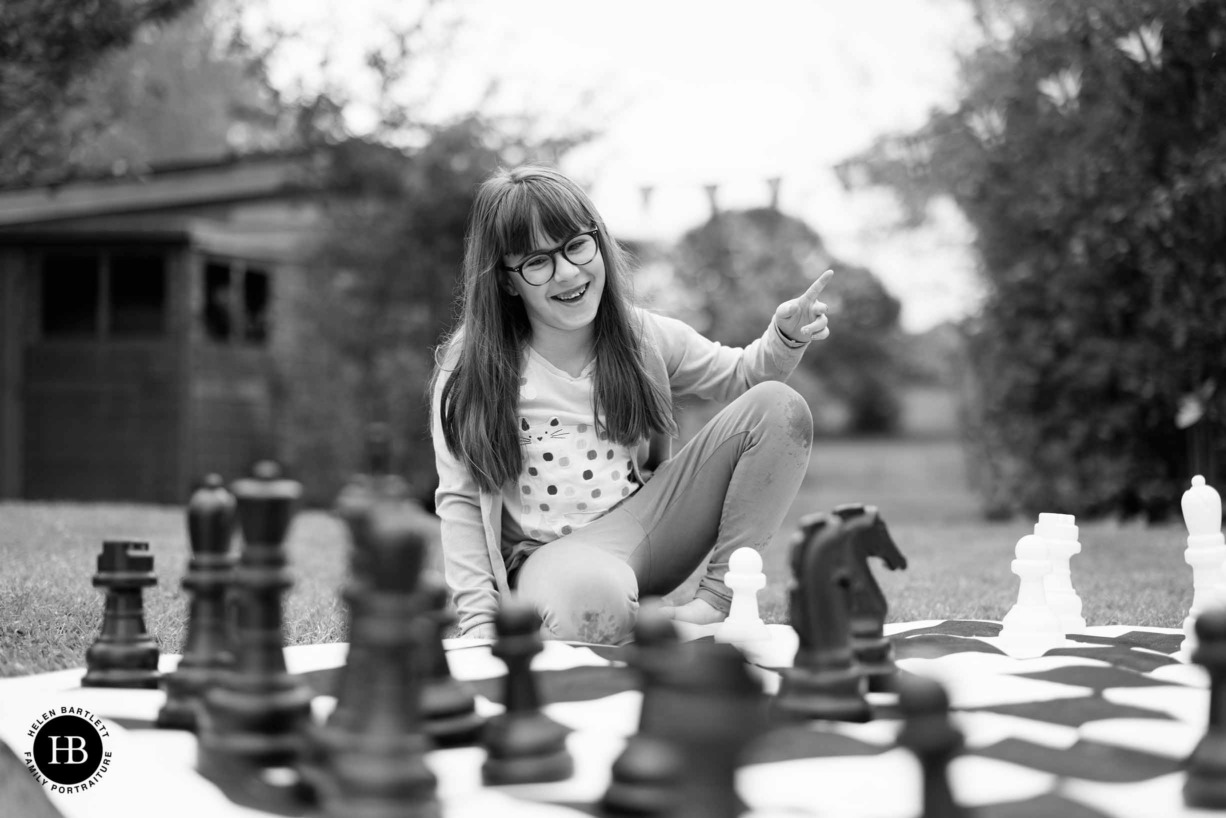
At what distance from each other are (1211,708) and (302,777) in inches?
41.8

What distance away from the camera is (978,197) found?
25.8ft

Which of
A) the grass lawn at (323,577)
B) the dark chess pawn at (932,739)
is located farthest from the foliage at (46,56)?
the dark chess pawn at (932,739)

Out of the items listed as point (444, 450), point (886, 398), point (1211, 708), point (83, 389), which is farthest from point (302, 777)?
point (886, 398)

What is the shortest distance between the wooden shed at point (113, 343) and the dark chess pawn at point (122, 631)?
8790 mm

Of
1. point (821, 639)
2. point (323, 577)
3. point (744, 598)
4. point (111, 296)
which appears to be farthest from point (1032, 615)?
point (111, 296)

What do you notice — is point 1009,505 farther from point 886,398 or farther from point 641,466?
point 886,398

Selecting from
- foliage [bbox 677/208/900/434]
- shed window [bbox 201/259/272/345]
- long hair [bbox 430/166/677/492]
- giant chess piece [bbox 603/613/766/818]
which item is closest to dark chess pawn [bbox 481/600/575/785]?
giant chess piece [bbox 603/613/766/818]

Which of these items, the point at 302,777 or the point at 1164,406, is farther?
the point at 1164,406

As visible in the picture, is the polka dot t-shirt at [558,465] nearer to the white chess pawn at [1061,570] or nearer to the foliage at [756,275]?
the white chess pawn at [1061,570]

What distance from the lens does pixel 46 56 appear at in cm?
577

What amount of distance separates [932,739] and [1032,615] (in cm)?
129

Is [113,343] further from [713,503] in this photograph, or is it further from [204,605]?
[204,605]

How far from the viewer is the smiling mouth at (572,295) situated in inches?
109

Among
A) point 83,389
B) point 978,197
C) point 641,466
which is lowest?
point 641,466
